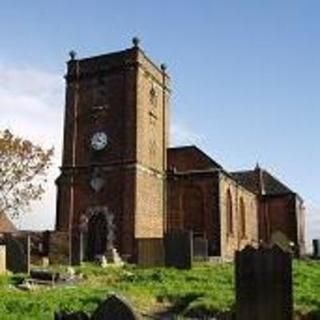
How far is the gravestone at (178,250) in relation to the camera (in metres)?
27.7

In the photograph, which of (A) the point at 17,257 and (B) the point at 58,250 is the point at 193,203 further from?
(A) the point at 17,257

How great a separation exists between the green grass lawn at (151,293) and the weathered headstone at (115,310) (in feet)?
14.4

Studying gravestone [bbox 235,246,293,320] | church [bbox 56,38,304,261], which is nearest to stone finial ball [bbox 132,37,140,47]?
church [bbox 56,38,304,261]

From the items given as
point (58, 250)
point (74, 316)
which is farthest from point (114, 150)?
point (74, 316)

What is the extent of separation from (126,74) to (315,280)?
22.0 meters

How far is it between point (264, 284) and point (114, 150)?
28.1 metres

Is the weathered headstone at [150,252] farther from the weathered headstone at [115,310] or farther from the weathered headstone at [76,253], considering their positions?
the weathered headstone at [115,310]

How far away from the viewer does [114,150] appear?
132ft

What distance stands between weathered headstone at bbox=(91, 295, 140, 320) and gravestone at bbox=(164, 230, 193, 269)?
17949 mm

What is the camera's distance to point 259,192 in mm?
54281

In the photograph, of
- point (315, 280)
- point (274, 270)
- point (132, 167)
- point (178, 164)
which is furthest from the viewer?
point (178, 164)

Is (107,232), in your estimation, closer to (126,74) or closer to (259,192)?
(126,74)

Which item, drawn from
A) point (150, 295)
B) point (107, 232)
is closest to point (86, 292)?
point (150, 295)

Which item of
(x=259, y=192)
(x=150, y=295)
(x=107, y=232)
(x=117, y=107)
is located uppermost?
(x=117, y=107)
